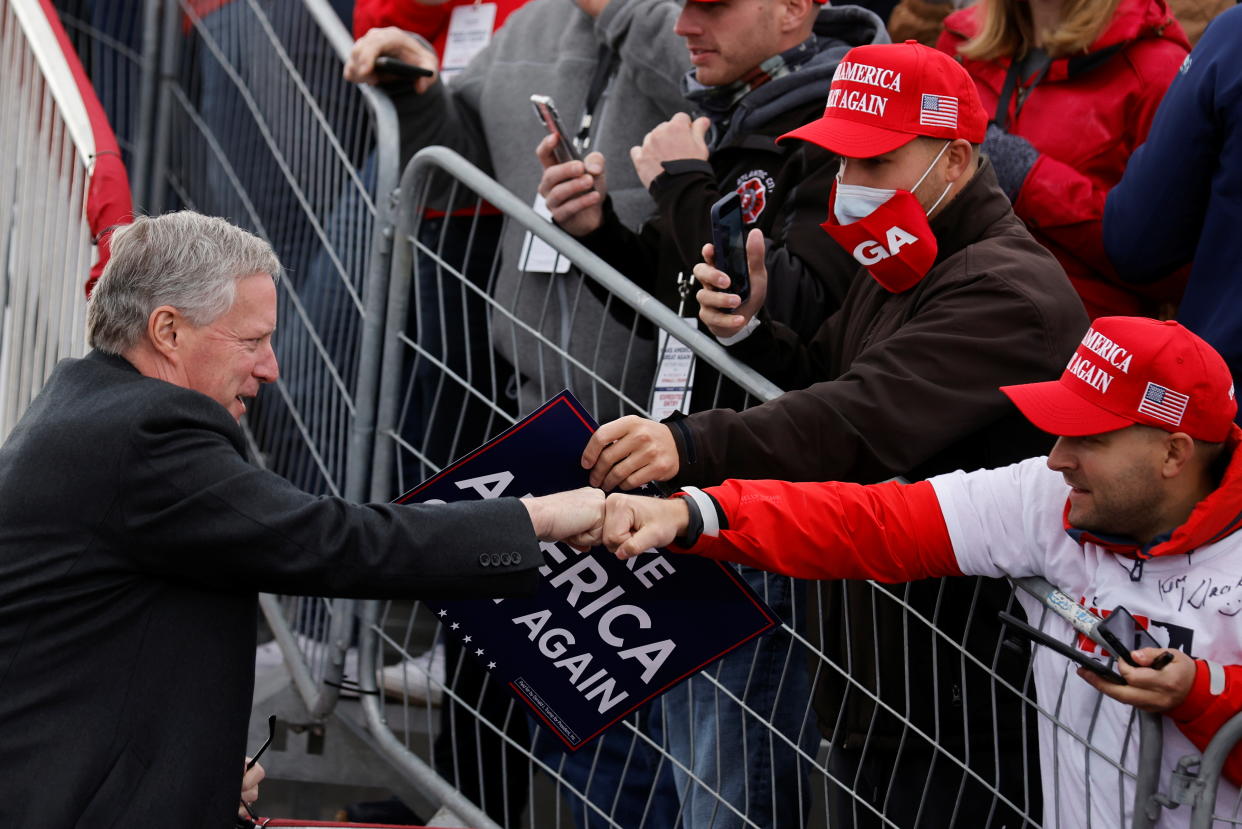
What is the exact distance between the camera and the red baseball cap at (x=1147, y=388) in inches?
105

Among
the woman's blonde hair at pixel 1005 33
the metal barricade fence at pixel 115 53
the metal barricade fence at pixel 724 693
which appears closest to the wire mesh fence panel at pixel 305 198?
the metal barricade fence at pixel 724 693

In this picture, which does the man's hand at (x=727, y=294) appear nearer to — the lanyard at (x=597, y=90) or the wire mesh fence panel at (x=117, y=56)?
the lanyard at (x=597, y=90)

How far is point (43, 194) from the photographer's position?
191 inches

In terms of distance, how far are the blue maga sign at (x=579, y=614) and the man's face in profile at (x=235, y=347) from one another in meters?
0.40

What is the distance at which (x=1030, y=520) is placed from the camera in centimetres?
Answer: 284

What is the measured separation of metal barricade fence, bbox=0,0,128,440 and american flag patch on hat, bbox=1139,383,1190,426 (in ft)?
9.80

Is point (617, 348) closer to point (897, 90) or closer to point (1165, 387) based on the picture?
point (897, 90)

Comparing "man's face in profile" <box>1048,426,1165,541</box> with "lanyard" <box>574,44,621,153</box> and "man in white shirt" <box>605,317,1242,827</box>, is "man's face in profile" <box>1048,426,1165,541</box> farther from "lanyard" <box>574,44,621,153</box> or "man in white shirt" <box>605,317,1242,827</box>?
"lanyard" <box>574,44,621,153</box>

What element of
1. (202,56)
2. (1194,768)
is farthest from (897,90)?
(202,56)

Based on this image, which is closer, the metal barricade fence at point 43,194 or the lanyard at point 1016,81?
the lanyard at point 1016,81

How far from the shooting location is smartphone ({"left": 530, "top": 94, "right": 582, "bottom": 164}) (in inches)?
153

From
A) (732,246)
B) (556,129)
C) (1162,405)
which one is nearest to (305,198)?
(556,129)

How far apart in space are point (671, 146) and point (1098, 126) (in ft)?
3.65

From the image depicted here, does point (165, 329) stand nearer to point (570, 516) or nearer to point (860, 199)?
point (570, 516)
